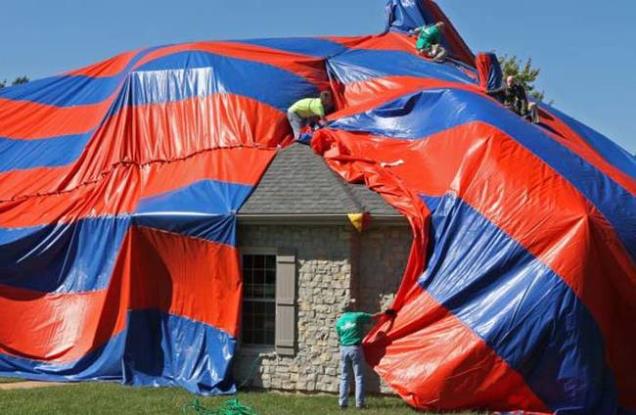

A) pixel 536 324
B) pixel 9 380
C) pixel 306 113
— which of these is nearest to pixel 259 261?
pixel 306 113

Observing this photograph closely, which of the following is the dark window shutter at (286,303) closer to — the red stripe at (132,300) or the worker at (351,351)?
the red stripe at (132,300)

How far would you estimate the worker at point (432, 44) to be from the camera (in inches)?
706

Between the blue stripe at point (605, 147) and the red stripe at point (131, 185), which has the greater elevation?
the blue stripe at point (605, 147)

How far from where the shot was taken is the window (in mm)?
14328

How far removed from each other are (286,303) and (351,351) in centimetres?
184

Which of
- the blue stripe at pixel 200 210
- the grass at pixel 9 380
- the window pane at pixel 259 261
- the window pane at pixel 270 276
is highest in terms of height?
the blue stripe at pixel 200 210

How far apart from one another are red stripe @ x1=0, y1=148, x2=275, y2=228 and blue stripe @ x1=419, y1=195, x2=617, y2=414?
168 inches

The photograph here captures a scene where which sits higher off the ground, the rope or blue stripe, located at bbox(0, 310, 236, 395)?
the rope

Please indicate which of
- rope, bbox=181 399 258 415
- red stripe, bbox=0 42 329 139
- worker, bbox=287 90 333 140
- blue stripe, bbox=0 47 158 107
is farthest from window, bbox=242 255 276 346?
blue stripe, bbox=0 47 158 107

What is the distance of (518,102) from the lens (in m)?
15.9

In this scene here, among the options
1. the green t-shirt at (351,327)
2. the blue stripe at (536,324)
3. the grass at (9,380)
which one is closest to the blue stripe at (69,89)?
the grass at (9,380)

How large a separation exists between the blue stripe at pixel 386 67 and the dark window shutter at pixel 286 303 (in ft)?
15.7

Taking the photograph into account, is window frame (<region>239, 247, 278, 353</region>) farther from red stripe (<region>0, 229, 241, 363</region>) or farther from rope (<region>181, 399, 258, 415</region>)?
rope (<region>181, 399, 258, 415</region>)

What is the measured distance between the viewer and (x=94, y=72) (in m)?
19.7
